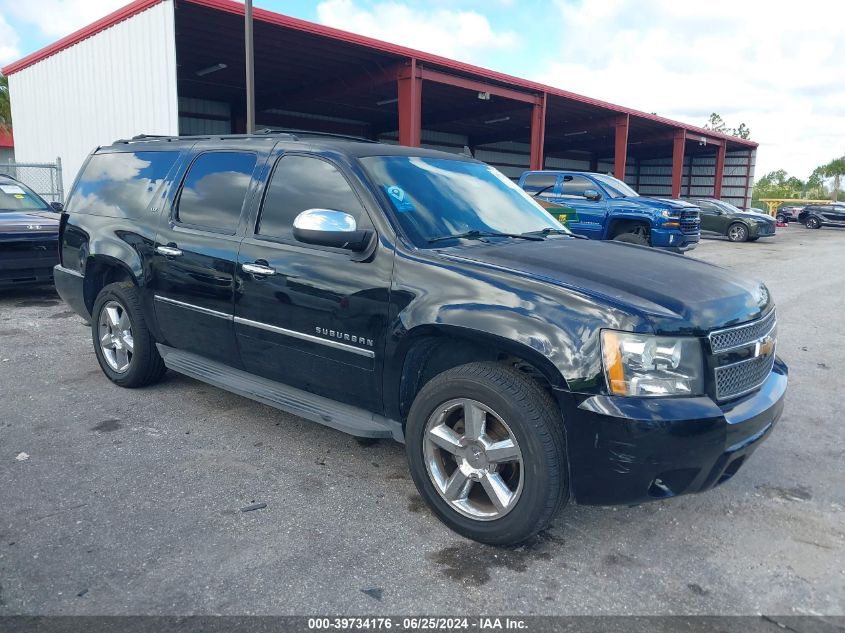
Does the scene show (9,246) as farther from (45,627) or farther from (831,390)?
(831,390)

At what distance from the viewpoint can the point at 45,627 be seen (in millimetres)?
2340

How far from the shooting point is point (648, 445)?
2590mm

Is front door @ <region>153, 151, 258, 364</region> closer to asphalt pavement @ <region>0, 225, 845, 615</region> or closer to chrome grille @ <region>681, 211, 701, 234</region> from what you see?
asphalt pavement @ <region>0, 225, 845, 615</region>

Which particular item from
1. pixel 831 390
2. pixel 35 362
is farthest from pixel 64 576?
pixel 831 390

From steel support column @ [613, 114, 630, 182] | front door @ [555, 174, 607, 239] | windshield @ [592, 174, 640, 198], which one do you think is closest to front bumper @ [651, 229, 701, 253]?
front door @ [555, 174, 607, 239]

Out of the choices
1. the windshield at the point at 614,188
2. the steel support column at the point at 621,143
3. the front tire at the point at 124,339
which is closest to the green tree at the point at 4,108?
the steel support column at the point at 621,143

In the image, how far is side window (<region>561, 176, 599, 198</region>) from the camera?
1346 cm

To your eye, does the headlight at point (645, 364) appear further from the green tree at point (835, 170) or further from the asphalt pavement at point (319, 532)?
the green tree at point (835, 170)

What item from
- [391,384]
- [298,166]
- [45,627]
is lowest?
[45,627]

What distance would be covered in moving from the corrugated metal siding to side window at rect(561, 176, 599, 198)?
7.62 m

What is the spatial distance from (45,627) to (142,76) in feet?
41.4

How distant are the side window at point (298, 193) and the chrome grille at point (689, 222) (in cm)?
1092

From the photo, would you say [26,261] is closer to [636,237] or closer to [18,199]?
[18,199]

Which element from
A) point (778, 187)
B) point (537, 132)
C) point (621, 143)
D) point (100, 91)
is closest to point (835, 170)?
point (778, 187)
